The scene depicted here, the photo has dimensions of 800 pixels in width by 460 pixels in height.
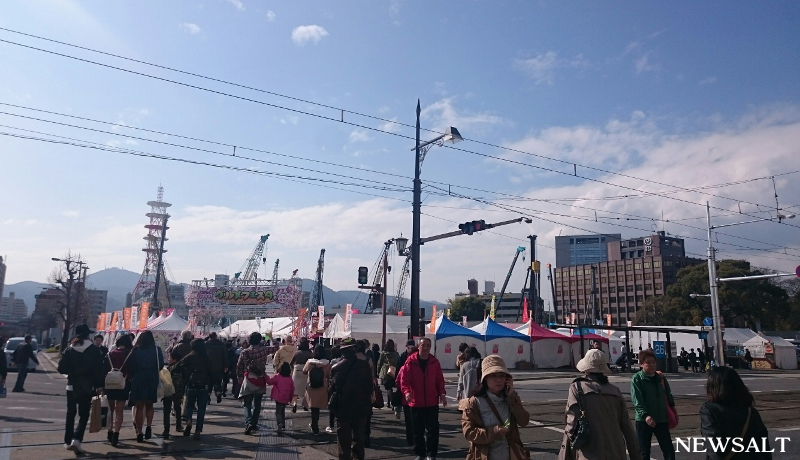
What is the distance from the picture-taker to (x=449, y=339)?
33.5 m

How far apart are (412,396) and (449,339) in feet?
85.8

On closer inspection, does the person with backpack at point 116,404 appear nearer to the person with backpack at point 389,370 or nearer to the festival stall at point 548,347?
the person with backpack at point 389,370

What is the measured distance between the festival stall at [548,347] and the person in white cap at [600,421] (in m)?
32.7

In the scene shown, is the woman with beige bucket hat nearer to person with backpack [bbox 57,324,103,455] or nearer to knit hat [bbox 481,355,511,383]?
knit hat [bbox 481,355,511,383]

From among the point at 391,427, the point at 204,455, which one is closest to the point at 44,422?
the point at 204,455

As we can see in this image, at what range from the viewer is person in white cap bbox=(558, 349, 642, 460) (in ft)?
14.6

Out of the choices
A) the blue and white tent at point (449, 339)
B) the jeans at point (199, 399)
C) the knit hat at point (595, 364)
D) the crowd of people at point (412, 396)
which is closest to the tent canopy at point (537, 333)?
the blue and white tent at point (449, 339)

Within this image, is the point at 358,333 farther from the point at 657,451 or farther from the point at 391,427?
the point at 657,451

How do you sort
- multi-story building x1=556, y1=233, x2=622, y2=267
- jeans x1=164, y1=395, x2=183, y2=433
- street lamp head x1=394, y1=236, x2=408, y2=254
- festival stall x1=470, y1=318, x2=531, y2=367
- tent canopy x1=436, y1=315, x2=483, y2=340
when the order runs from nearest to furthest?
jeans x1=164, y1=395, x2=183, y2=433 → street lamp head x1=394, y1=236, x2=408, y2=254 → tent canopy x1=436, y1=315, x2=483, y2=340 → festival stall x1=470, y1=318, x2=531, y2=367 → multi-story building x1=556, y1=233, x2=622, y2=267

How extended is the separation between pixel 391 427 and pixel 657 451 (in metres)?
4.94

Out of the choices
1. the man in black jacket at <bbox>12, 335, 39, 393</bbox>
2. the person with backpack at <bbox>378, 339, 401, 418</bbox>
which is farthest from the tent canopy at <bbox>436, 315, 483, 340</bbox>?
the man in black jacket at <bbox>12, 335, 39, 393</bbox>

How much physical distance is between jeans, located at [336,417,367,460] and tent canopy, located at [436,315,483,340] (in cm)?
2497

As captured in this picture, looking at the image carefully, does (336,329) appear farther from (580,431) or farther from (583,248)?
(583,248)

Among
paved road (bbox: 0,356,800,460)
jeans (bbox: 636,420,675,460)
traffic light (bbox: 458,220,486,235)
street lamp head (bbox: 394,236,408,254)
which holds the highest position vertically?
traffic light (bbox: 458,220,486,235)
